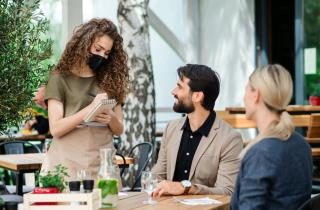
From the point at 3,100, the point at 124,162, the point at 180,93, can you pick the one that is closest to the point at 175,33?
the point at 124,162

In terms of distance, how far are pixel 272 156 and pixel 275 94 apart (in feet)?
0.88

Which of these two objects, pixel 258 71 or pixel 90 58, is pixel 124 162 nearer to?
pixel 90 58

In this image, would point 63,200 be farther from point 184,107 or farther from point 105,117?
point 184,107

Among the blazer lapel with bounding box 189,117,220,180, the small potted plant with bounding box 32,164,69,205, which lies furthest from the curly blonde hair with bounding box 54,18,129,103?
the small potted plant with bounding box 32,164,69,205

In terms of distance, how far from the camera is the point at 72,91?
4203 mm

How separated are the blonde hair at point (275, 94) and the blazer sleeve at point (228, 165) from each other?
0.97 m

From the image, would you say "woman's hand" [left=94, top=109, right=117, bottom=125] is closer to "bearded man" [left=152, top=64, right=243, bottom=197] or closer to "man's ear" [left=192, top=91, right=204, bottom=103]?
"bearded man" [left=152, top=64, right=243, bottom=197]

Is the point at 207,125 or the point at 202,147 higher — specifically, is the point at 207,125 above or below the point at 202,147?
above

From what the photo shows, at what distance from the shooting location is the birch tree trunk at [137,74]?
7.48m

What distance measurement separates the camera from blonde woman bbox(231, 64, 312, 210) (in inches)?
120

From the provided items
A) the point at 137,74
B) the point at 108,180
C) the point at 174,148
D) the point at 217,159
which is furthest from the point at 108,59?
the point at 137,74

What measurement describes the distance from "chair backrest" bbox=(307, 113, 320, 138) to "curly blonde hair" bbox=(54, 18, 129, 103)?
10.9ft

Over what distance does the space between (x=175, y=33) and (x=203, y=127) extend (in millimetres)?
7269

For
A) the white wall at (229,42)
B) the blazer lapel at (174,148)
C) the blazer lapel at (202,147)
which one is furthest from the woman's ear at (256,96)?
the white wall at (229,42)
